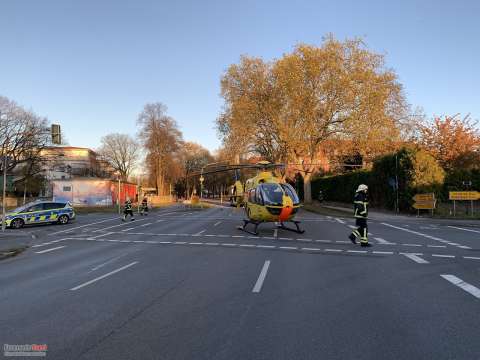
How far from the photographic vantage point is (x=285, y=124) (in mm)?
43906

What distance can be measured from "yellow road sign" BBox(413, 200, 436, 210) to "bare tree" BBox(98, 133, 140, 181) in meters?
71.4

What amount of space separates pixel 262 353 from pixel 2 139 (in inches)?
2117

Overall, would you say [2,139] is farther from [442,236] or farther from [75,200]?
[442,236]

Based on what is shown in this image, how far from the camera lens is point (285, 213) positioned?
16.6 metres

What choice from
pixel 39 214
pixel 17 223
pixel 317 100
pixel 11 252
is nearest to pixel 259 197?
pixel 11 252

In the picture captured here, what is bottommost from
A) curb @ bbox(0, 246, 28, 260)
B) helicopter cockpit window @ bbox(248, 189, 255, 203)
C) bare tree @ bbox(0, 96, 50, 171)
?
curb @ bbox(0, 246, 28, 260)

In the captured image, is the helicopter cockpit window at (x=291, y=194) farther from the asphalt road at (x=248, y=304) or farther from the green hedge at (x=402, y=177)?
the green hedge at (x=402, y=177)

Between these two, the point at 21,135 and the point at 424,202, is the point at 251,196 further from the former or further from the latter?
the point at 21,135

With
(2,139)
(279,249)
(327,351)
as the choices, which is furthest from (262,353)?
(2,139)

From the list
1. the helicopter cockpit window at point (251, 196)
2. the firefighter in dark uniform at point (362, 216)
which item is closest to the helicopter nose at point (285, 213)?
the helicopter cockpit window at point (251, 196)

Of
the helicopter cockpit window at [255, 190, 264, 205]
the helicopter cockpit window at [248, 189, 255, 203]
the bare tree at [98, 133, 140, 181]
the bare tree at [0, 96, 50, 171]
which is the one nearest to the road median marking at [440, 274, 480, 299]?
the helicopter cockpit window at [255, 190, 264, 205]

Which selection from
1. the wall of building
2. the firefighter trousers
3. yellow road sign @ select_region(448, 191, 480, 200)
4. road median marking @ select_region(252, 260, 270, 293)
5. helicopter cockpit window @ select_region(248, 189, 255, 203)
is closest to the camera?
road median marking @ select_region(252, 260, 270, 293)

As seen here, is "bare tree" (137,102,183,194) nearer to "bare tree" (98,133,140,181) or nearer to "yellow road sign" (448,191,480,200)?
"bare tree" (98,133,140,181)

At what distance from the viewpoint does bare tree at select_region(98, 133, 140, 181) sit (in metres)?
89.4
